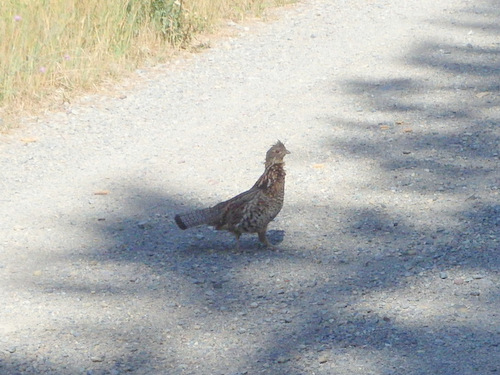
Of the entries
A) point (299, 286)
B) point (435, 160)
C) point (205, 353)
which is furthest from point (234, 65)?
point (205, 353)

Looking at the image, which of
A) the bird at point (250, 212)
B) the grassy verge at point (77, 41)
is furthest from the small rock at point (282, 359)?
the grassy verge at point (77, 41)

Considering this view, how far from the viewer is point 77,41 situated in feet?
30.2

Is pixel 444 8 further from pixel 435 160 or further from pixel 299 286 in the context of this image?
pixel 299 286

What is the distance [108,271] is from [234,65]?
16.2ft

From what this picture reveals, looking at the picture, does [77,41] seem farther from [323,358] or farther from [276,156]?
[323,358]

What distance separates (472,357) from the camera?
4270 millimetres

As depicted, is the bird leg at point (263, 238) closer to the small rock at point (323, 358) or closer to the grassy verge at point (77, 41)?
the small rock at point (323, 358)

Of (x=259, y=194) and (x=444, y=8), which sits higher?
(x=444, y=8)

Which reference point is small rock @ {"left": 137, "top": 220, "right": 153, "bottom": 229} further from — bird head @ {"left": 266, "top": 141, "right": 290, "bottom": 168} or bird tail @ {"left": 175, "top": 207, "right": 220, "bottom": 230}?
bird head @ {"left": 266, "top": 141, "right": 290, "bottom": 168}

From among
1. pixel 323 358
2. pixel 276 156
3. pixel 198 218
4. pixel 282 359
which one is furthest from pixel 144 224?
pixel 323 358

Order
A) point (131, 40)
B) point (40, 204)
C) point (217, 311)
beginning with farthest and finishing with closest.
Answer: point (131, 40) → point (40, 204) → point (217, 311)

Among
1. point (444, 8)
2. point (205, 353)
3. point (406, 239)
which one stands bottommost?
point (205, 353)

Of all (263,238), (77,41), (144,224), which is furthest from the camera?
(77,41)

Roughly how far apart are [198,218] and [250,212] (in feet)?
1.23
